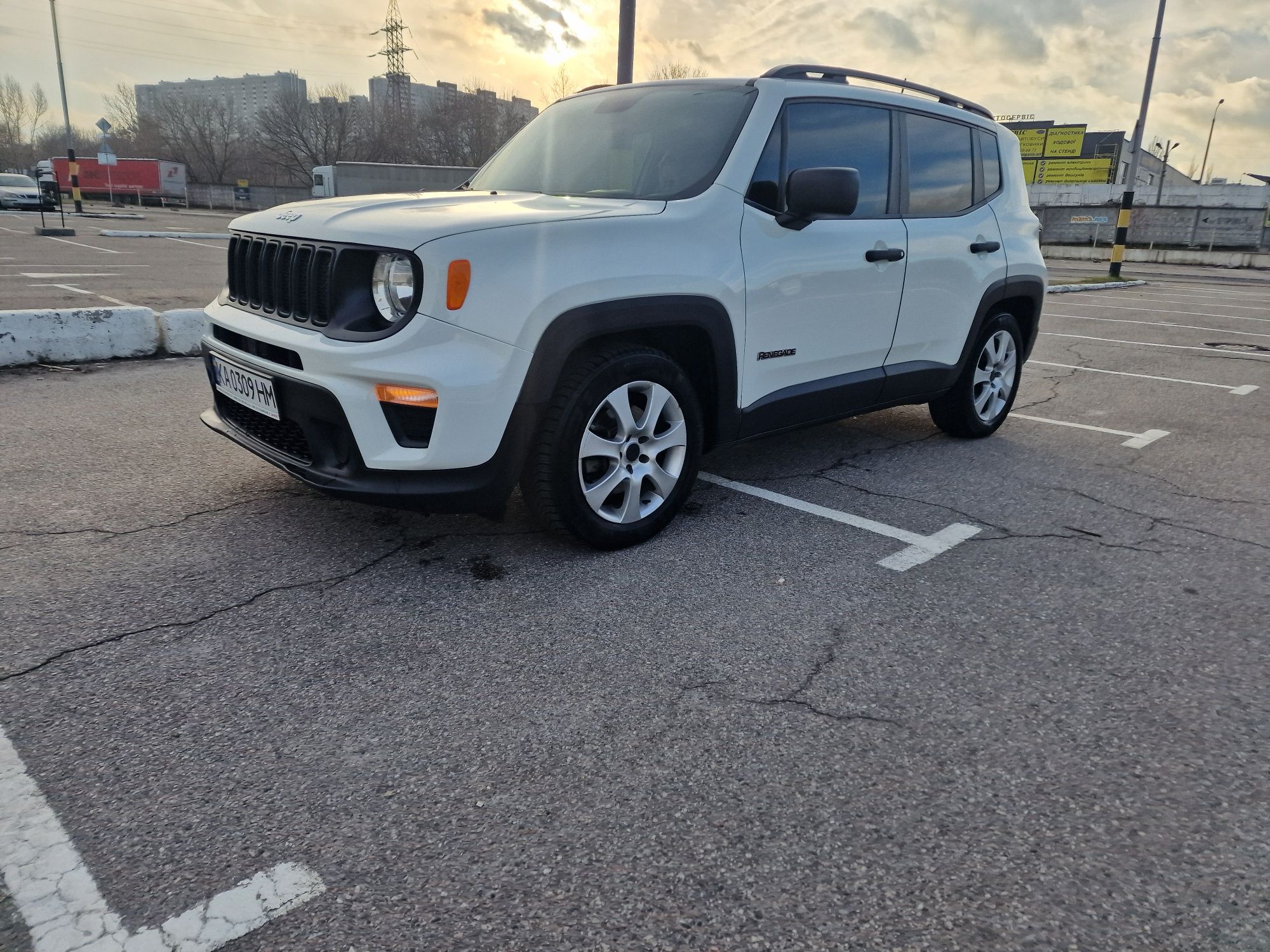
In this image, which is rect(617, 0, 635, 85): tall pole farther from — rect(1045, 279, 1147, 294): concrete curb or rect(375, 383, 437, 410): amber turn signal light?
rect(1045, 279, 1147, 294): concrete curb

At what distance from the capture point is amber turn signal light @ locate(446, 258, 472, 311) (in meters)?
2.82

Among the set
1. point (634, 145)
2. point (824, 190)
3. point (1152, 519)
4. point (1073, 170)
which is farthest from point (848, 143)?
point (1073, 170)

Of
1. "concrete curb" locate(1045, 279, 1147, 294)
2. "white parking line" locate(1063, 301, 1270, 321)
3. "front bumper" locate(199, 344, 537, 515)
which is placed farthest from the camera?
"concrete curb" locate(1045, 279, 1147, 294)

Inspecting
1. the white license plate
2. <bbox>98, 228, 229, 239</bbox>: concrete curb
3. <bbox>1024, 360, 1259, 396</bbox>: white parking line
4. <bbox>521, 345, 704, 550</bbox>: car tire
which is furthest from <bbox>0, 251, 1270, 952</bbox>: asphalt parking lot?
<bbox>98, 228, 229, 239</bbox>: concrete curb

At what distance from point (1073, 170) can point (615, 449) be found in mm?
75816

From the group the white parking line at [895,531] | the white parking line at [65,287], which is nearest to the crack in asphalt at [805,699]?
the white parking line at [895,531]

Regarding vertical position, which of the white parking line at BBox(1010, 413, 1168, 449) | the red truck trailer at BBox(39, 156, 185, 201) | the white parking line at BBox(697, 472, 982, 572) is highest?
the red truck trailer at BBox(39, 156, 185, 201)

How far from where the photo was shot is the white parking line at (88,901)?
63.4 inches

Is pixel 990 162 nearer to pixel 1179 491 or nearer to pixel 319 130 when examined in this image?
pixel 1179 491

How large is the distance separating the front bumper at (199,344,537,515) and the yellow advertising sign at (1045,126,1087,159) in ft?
254

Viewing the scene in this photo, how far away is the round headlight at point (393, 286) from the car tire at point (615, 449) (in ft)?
1.97

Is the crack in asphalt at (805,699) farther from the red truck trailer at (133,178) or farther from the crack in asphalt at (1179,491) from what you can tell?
the red truck trailer at (133,178)

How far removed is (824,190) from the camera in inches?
137

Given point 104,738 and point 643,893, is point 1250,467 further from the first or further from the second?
point 104,738
